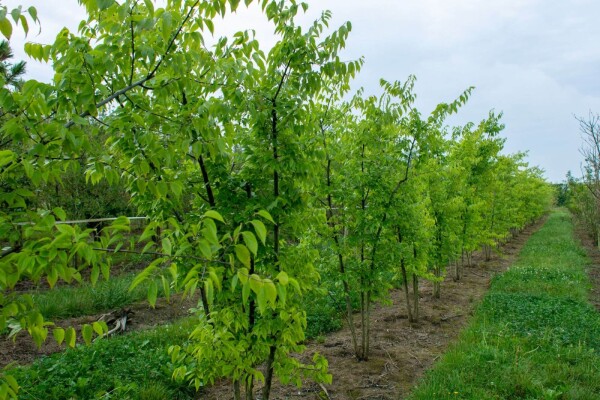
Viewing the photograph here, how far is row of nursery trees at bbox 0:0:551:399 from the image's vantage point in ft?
4.51

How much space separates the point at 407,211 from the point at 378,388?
2243mm

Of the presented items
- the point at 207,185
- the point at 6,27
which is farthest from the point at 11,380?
the point at 207,185

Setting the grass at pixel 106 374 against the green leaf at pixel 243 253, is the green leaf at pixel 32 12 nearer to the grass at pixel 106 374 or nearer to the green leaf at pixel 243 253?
the green leaf at pixel 243 253

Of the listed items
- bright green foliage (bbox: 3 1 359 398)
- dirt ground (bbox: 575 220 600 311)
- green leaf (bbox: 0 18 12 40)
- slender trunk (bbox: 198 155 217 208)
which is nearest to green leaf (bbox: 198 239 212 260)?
bright green foliage (bbox: 3 1 359 398)

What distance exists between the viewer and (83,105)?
5.20 ft

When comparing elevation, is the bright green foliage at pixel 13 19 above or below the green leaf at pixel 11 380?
above

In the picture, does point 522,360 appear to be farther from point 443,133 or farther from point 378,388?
point 443,133

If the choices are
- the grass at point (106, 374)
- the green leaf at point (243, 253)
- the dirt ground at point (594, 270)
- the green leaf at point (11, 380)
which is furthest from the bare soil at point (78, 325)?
the dirt ground at point (594, 270)

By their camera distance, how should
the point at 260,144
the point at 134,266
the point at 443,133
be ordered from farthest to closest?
the point at 134,266, the point at 443,133, the point at 260,144

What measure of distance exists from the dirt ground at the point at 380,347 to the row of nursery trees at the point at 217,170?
1.60ft

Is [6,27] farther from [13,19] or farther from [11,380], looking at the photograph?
[11,380]

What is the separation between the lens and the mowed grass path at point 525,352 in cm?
420

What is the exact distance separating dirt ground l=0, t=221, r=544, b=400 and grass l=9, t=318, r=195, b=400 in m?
0.46

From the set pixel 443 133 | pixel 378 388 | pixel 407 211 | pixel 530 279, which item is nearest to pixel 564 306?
pixel 530 279
